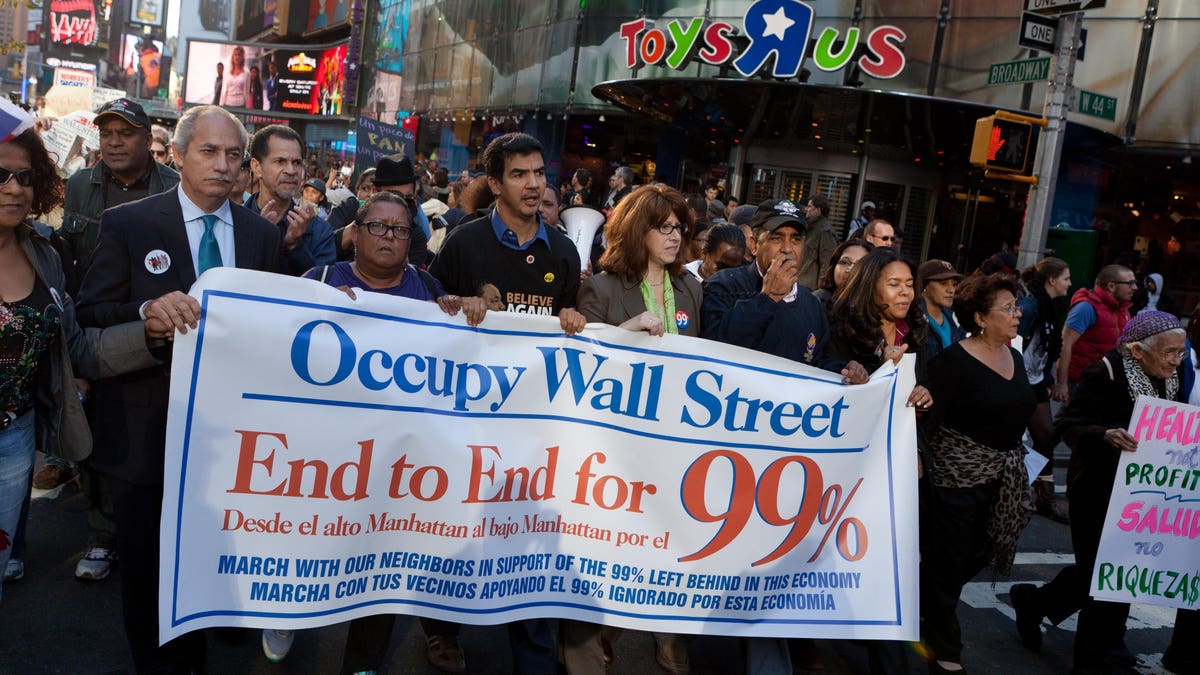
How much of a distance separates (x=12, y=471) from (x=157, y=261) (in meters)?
0.80

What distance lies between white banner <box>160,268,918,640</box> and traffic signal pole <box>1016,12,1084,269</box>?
21.8ft

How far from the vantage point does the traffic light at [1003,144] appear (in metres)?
9.80

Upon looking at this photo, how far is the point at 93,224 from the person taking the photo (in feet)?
16.9

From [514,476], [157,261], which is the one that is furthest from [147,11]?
[514,476]

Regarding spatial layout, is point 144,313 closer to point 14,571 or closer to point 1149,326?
point 14,571

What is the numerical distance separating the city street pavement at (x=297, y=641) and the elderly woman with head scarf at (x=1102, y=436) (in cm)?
31

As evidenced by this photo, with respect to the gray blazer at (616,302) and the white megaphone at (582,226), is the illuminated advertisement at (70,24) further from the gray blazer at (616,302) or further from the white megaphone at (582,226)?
the gray blazer at (616,302)

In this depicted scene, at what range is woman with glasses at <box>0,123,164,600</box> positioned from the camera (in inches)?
121

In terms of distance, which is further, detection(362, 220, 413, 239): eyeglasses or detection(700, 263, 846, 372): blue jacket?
detection(700, 263, 846, 372): blue jacket

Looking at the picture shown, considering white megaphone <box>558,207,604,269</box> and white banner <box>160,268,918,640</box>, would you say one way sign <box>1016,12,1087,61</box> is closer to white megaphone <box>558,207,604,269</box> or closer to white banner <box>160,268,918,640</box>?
white megaphone <box>558,207,604,269</box>

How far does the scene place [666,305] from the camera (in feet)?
13.9

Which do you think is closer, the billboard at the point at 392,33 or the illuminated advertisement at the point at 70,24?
the billboard at the point at 392,33

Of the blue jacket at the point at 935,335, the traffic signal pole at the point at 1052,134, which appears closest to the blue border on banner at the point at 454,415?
the blue jacket at the point at 935,335

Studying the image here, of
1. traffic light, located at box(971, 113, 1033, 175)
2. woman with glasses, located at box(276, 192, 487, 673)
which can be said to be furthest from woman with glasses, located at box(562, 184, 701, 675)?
traffic light, located at box(971, 113, 1033, 175)
